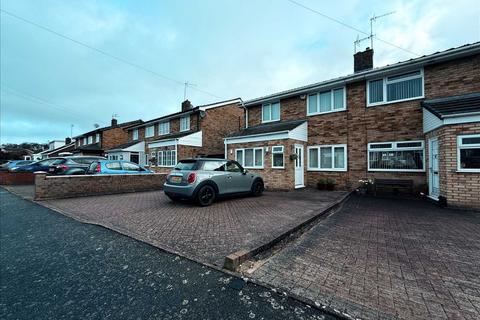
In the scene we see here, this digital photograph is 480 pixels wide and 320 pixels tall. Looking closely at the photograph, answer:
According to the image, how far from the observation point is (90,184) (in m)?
10.0

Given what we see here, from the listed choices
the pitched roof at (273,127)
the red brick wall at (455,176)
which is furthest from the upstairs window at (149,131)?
the red brick wall at (455,176)

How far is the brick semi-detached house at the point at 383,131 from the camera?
7137 millimetres

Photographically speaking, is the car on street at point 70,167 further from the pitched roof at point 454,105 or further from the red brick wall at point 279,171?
the pitched roof at point 454,105

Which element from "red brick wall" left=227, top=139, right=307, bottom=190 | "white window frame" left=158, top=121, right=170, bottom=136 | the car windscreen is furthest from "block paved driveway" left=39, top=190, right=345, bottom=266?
"white window frame" left=158, top=121, right=170, bottom=136

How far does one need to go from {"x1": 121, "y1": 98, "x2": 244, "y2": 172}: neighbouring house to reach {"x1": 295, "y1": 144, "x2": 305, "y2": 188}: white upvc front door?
7.16 metres

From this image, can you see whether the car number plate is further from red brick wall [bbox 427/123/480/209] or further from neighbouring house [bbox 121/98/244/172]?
neighbouring house [bbox 121/98/244/172]

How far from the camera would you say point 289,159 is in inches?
444

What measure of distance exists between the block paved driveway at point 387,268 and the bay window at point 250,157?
7350 millimetres

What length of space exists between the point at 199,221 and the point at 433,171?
899 cm

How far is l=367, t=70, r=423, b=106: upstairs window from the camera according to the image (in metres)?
9.66

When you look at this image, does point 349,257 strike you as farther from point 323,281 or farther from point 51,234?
point 51,234

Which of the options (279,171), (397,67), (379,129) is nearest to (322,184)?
(279,171)

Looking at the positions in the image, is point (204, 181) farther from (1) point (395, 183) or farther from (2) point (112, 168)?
(1) point (395, 183)

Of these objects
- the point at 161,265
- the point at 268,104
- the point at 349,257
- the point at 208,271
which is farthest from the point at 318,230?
the point at 268,104
